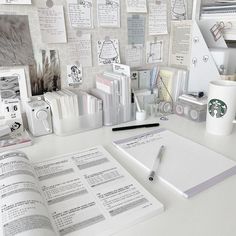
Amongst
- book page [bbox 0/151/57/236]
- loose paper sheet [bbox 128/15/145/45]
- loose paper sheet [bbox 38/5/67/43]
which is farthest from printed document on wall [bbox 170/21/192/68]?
book page [bbox 0/151/57/236]

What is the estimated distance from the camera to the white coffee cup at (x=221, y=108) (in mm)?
828

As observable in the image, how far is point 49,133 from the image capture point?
0.89 meters

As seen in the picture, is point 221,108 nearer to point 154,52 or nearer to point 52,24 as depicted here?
point 154,52

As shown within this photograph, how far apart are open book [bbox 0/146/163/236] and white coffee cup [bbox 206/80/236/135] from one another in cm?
41

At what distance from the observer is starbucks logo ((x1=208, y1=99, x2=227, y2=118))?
844 mm

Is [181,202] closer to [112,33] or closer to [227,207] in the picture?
[227,207]

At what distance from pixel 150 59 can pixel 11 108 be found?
648 millimetres

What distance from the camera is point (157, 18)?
112cm

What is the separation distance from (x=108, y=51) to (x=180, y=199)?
68 cm

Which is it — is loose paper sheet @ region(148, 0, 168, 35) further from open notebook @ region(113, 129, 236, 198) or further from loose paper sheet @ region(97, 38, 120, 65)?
open notebook @ region(113, 129, 236, 198)

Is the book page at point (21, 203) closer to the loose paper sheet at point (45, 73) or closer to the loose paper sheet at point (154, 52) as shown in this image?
the loose paper sheet at point (45, 73)

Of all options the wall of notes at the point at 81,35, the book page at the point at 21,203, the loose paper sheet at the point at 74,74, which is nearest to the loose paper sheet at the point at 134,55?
the wall of notes at the point at 81,35

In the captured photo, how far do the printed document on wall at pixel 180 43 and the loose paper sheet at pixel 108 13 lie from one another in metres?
0.30

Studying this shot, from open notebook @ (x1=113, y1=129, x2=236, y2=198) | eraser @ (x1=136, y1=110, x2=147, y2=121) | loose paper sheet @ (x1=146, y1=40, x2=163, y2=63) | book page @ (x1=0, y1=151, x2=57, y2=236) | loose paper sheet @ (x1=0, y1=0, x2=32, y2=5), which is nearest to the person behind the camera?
book page @ (x1=0, y1=151, x2=57, y2=236)
